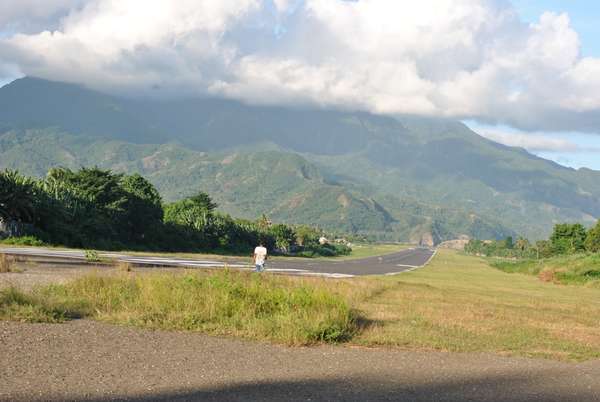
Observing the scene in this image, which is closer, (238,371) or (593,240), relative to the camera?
(238,371)

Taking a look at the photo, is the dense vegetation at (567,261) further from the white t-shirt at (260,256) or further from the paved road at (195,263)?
the white t-shirt at (260,256)

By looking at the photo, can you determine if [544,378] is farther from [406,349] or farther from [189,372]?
[189,372]

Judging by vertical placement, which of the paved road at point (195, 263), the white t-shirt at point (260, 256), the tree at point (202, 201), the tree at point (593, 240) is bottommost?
the paved road at point (195, 263)

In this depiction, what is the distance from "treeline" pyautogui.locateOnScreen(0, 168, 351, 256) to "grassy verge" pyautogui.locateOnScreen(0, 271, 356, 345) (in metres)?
39.9

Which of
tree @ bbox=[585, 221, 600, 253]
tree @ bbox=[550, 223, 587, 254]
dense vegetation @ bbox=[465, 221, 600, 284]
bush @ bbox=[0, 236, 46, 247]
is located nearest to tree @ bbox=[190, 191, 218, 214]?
dense vegetation @ bbox=[465, 221, 600, 284]

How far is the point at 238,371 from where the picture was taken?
34.2ft

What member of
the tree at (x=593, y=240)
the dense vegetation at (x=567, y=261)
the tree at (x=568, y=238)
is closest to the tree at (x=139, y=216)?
the dense vegetation at (x=567, y=261)

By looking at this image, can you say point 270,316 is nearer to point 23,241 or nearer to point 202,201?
point 23,241

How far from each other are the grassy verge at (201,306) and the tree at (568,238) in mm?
123311

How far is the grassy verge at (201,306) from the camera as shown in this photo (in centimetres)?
1355

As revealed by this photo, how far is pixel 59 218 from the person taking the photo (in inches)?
2334

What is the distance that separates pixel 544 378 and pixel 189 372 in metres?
5.77

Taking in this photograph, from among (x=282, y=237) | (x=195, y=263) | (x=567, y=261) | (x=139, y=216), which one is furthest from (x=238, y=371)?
(x=282, y=237)

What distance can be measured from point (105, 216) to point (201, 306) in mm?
58617
